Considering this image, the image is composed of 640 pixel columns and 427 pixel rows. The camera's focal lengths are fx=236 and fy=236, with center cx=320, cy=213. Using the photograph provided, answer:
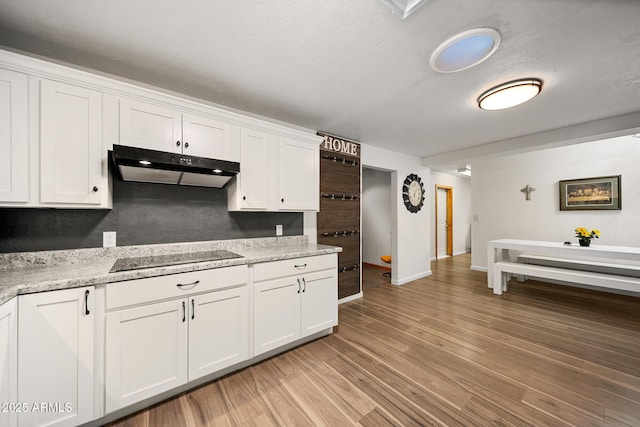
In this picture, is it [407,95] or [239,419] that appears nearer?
[239,419]

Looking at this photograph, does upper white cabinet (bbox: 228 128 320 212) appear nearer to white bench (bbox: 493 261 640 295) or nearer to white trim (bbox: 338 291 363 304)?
white trim (bbox: 338 291 363 304)

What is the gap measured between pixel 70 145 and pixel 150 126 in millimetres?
480

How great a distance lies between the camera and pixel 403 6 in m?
1.31

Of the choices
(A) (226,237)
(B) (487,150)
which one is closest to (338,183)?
(A) (226,237)

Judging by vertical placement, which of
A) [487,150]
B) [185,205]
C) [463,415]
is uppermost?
[487,150]

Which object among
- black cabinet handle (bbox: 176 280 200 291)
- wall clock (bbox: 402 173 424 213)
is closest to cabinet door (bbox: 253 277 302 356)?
black cabinet handle (bbox: 176 280 200 291)

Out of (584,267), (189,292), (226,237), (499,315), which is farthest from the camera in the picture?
(584,267)

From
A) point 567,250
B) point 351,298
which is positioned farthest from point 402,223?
point 567,250

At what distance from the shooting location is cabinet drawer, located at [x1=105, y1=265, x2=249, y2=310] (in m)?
1.44

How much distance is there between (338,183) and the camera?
11.4 feet

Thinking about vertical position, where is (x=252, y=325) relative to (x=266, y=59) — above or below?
below

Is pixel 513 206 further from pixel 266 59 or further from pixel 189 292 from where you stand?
pixel 189 292

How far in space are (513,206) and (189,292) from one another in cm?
605

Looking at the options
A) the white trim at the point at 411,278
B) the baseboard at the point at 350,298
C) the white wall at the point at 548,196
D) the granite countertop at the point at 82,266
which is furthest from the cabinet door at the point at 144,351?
the white wall at the point at 548,196
